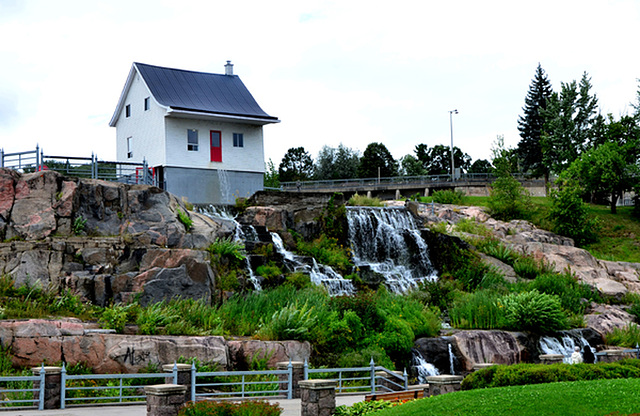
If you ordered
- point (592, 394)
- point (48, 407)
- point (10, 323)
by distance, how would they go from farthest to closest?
1. point (10, 323)
2. point (48, 407)
3. point (592, 394)

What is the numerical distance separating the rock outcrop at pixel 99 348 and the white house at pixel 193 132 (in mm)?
18086

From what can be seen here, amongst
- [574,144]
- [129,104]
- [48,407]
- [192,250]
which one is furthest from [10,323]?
[574,144]

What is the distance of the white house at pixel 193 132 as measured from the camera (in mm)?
38812

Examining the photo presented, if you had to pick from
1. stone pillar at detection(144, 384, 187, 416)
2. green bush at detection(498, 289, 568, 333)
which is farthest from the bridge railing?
stone pillar at detection(144, 384, 187, 416)

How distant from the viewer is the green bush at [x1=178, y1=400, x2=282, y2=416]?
44.6 ft

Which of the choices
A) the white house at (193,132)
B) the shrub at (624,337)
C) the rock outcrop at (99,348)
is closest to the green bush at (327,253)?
the white house at (193,132)

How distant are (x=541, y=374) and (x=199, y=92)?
3061 centimetres

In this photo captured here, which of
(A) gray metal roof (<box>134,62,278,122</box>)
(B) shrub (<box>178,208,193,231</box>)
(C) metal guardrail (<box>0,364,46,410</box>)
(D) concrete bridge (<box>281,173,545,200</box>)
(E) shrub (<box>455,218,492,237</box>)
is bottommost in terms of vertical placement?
(C) metal guardrail (<box>0,364,46,410</box>)

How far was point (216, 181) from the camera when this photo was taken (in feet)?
131

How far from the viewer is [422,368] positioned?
79.5 feet

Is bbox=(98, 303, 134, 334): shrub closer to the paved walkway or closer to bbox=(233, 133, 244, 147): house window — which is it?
the paved walkway

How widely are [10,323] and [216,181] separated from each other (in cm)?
2059

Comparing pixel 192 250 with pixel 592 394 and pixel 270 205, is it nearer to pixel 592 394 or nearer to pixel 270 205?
pixel 270 205

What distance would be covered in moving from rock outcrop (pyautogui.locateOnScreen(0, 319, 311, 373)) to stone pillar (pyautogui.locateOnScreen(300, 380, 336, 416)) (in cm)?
610
